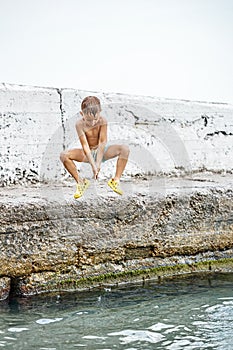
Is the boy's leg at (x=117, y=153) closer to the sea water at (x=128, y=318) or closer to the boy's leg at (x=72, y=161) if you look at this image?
the boy's leg at (x=72, y=161)

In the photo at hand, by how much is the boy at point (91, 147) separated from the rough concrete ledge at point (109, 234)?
3.7 inches

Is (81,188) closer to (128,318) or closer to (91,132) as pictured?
(91,132)

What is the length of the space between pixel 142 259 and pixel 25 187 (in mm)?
628

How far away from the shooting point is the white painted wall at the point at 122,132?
2.85 meters

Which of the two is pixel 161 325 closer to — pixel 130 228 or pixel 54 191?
pixel 130 228

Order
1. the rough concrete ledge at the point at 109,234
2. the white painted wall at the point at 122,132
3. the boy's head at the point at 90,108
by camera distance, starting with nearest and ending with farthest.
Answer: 1. the rough concrete ledge at the point at 109,234
2. the boy's head at the point at 90,108
3. the white painted wall at the point at 122,132

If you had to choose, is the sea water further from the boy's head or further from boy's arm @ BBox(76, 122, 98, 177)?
the boy's head

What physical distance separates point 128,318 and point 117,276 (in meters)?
0.48

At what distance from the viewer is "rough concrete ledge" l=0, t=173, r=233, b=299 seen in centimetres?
245

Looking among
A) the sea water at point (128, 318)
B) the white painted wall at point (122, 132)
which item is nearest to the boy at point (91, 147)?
the white painted wall at point (122, 132)

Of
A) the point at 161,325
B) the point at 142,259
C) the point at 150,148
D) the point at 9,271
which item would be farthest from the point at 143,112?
the point at 161,325

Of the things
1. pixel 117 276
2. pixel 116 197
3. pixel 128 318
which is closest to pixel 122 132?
pixel 116 197

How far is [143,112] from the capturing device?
3.15 m

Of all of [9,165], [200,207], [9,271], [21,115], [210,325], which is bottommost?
[210,325]
